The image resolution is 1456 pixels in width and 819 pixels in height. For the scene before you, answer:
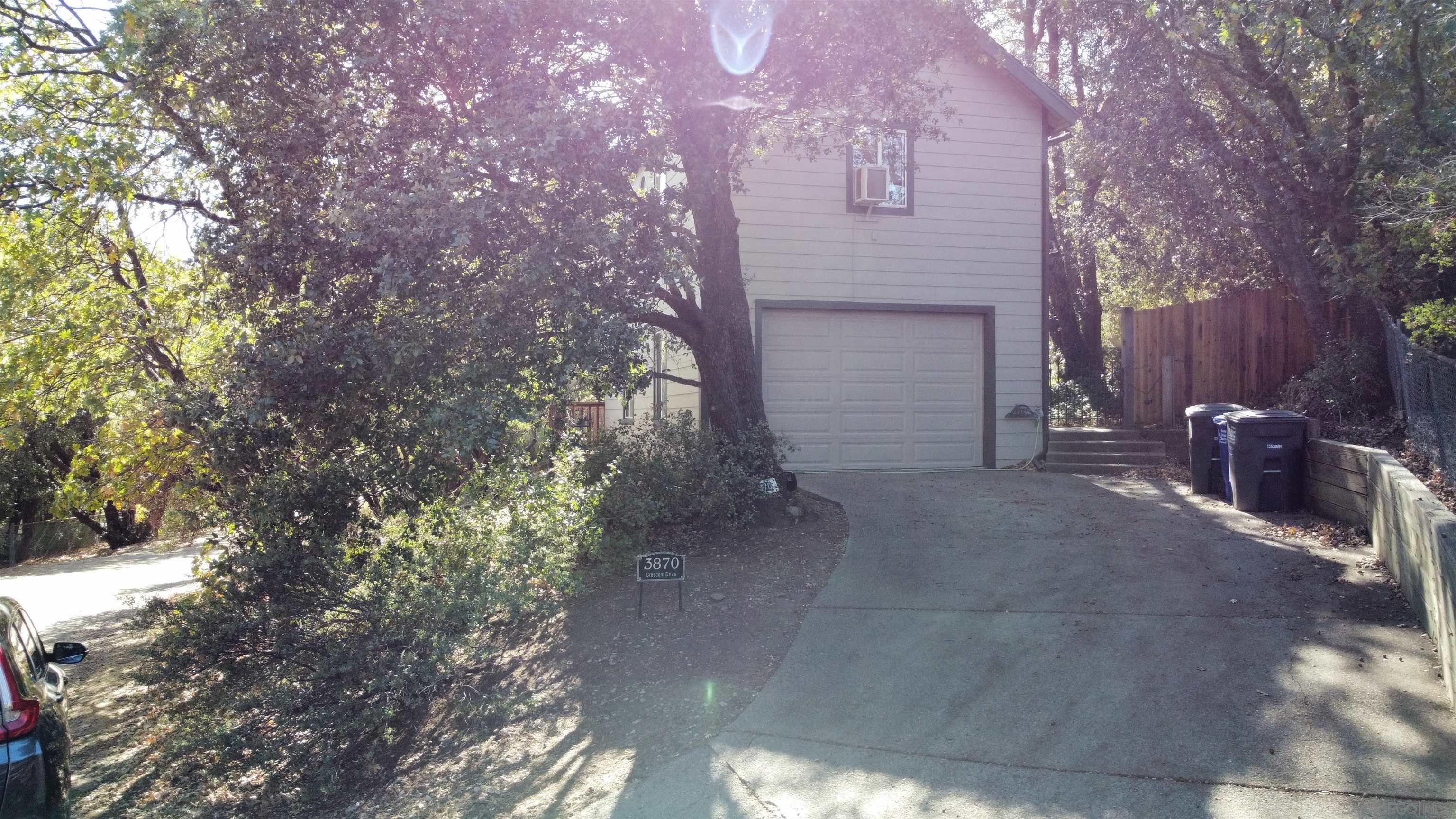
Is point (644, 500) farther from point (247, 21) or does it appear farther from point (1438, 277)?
point (1438, 277)

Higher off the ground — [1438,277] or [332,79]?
[332,79]

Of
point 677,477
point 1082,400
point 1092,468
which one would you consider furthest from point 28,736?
point 1082,400

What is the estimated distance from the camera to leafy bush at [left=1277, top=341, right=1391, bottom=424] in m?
12.8

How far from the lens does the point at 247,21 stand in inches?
315

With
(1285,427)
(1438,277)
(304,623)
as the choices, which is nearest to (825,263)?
(1285,427)

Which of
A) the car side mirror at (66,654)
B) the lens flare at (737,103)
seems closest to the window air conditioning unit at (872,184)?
the lens flare at (737,103)

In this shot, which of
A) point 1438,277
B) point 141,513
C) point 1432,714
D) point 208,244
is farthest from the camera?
point 141,513

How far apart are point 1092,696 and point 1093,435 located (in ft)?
30.9

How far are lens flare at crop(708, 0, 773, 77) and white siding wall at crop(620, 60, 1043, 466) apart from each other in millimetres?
4113

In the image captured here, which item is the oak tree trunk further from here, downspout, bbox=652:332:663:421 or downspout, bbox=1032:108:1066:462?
downspout, bbox=1032:108:1066:462

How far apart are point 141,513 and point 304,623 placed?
355 inches

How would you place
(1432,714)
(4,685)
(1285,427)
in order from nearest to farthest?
1. (4,685)
2. (1432,714)
3. (1285,427)

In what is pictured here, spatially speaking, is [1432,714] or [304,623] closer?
[1432,714]

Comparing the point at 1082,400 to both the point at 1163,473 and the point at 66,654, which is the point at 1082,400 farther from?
the point at 66,654
